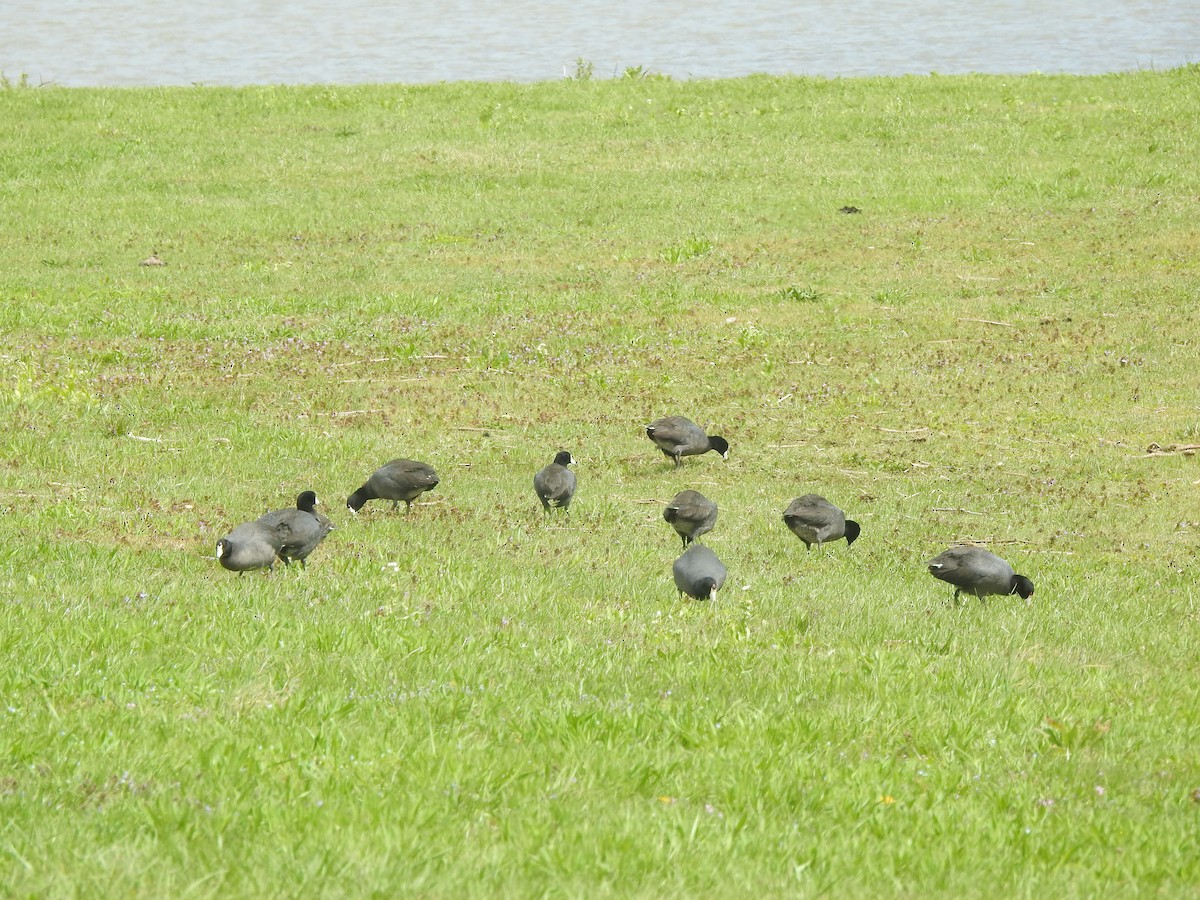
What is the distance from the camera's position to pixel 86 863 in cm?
535

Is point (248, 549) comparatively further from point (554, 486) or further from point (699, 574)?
point (554, 486)

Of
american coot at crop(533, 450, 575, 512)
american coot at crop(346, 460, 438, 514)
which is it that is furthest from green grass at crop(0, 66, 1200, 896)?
american coot at crop(346, 460, 438, 514)

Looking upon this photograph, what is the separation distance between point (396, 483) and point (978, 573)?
6204mm

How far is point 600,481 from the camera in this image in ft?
58.9

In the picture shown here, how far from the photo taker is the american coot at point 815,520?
14.0 m

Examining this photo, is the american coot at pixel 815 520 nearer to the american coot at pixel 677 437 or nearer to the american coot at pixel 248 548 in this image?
the american coot at pixel 677 437

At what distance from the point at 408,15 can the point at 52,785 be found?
7167 cm

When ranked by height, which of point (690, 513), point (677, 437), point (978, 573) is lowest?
point (677, 437)

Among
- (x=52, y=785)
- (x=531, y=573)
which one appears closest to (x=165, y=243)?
(x=531, y=573)

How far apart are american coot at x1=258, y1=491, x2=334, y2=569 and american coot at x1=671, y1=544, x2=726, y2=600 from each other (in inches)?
127

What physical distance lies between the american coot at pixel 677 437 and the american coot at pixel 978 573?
19.0 ft

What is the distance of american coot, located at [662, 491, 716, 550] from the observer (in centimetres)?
1409

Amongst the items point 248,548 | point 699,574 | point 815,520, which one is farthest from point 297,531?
point 815,520

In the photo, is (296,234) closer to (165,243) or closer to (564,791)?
(165,243)
